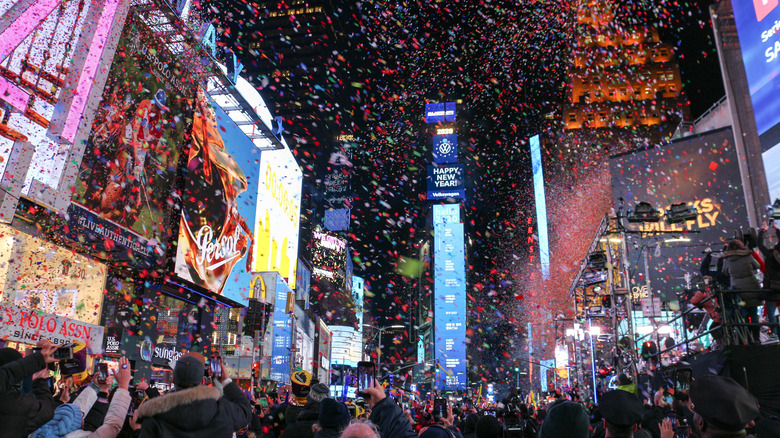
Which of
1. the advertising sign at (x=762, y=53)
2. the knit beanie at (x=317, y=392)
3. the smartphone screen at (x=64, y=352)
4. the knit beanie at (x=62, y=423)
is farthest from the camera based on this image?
the advertising sign at (x=762, y=53)

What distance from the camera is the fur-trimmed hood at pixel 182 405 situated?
10.6ft

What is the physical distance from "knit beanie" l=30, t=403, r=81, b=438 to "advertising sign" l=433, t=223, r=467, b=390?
90.2 meters

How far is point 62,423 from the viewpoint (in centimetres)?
378

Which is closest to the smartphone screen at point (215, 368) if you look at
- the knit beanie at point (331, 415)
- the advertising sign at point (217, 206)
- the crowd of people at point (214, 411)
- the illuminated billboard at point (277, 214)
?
the crowd of people at point (214, 411)

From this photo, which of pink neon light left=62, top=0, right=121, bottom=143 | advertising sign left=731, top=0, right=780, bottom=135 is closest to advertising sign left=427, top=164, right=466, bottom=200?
advertising sign left=731, top=0, right=780, bottom=135

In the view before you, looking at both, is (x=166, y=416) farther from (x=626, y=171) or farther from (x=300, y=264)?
(x=300, y=264)

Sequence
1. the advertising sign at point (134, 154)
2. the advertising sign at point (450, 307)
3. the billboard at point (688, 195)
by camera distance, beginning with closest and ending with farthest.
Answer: the advertising sign at point (134, 154) → the billboard at point (688, 195) → the advertising sign at point (450, 307)

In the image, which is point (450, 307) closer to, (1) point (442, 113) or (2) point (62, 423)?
(1) point (442, 113)

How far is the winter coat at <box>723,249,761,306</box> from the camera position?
840 centimetres

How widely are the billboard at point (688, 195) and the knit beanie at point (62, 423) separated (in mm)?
30566

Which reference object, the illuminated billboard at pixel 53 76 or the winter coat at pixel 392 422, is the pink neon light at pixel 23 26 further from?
the winter coat at pixel 392 422

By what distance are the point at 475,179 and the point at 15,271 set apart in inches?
5110

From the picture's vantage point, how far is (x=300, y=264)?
53.8 metres

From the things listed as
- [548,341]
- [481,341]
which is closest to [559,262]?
[548,341]
